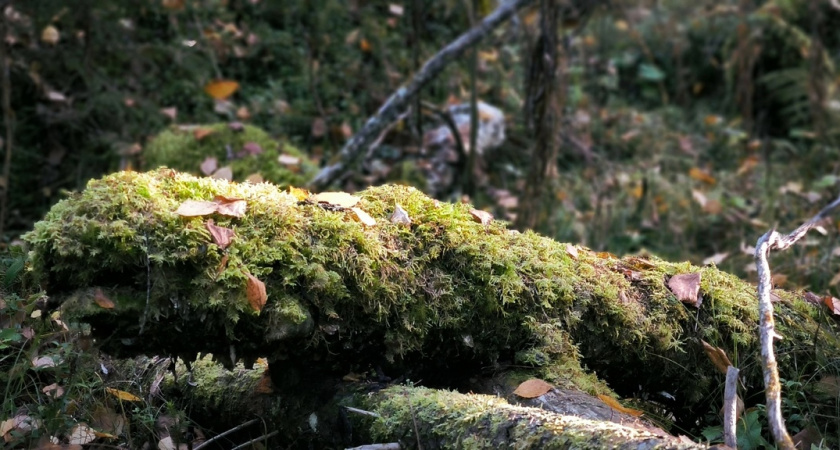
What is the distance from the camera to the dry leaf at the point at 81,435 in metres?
2.15

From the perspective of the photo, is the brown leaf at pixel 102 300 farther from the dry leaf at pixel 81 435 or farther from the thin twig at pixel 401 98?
the thin twig at pixel 401 98

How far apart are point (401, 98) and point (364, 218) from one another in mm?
3017

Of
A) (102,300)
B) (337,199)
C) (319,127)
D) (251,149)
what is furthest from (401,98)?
(102,300)

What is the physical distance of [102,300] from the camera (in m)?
1.79

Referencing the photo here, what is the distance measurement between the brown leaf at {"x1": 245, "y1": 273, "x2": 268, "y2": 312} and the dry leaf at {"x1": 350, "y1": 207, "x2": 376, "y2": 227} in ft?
1.37

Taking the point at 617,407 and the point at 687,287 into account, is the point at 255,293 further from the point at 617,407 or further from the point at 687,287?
the point at 687,287

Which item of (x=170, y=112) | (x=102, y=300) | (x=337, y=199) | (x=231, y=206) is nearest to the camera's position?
(x=102, y=300)

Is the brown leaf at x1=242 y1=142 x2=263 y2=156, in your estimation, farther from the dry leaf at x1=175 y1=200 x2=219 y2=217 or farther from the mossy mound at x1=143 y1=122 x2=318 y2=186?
the dry leaf at x1=175 y1=200 x2=219 y2=217

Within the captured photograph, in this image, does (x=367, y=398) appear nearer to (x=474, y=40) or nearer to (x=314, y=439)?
(x=314, y=439)

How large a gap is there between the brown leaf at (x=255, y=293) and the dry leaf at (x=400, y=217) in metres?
0.54

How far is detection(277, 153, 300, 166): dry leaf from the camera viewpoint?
5.21 meters

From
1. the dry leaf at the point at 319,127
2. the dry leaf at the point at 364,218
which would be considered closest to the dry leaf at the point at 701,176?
the dry leaf at the point at 319,127

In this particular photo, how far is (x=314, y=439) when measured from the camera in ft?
7.27

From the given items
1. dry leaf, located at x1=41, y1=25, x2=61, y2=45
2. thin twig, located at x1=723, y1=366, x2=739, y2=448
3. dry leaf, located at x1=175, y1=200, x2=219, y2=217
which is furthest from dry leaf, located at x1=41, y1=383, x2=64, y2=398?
dry leaf, located at x1=41, y1=25, x2=61, y2=45
